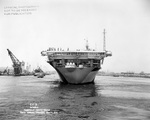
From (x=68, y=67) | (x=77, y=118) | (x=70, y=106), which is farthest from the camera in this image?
(x=68, y=67)

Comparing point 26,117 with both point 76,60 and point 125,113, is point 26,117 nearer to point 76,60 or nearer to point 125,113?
point 125,113

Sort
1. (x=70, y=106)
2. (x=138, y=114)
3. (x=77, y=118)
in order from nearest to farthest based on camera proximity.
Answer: (x=77, y=118)
(x=138, y=114)
(x=70, y=106)

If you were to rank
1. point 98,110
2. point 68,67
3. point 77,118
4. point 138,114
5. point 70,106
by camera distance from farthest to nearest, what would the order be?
point 68,67 → point 70,106 → point 98,110 → point 138,114 → point 77,118

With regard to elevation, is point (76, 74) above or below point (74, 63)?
below

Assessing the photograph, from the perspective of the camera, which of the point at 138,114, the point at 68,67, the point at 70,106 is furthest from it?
the point at 68,67

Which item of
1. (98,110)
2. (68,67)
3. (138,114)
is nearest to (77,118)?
(98,110)

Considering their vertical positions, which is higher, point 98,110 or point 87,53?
point 87,53

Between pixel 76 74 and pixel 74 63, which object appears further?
pixel 74 63

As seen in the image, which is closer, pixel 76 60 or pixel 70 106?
pixel 70 106

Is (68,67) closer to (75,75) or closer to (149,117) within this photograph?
(75,75)

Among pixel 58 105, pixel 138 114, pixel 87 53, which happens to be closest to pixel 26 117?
pixel 58 105
